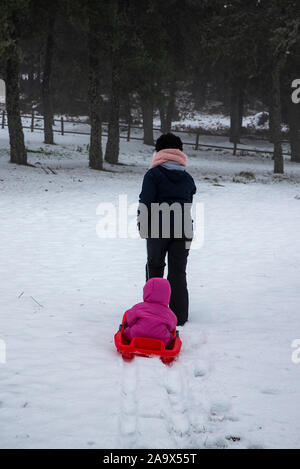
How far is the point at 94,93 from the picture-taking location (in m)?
17.6

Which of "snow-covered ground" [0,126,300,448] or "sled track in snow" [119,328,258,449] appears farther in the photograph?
"snow-covered ground" [0,126,300,448]

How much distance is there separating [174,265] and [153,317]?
1.00 meters

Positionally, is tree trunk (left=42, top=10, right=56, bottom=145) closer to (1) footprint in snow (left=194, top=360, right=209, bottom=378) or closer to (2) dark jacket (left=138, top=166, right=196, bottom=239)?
(2) dark jacket (left=138, top=166, right=196, bottom=239)

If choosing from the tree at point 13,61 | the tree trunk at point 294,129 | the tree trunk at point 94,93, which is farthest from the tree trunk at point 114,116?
the tree trunk at point 294,129

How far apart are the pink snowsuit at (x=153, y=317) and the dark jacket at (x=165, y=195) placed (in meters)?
0.79

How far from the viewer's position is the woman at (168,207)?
16.4 ft

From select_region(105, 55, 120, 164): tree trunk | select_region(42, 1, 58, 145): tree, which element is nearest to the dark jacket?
select_region(105, 55, 120, 164): tree trunk

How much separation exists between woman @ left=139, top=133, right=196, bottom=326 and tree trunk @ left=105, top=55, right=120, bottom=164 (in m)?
14.6

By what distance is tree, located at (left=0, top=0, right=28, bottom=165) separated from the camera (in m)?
13.2

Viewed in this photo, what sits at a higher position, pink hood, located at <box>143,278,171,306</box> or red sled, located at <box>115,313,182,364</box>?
pink hood, located at <box>143,278,171,306</box>

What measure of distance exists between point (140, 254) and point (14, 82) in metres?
10.3

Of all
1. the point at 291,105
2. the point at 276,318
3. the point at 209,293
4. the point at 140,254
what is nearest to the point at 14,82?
the point at 140,254
